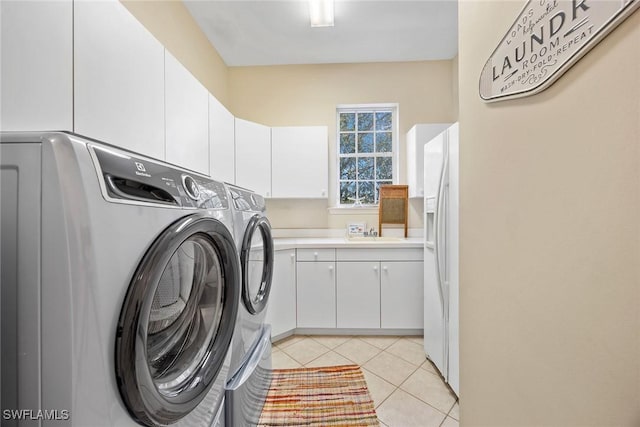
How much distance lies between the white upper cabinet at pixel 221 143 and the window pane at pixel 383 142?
174cm

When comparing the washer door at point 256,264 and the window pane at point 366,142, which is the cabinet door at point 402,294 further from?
the window pane at point 366,142

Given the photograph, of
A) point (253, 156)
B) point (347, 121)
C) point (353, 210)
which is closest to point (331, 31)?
point (347, 121)

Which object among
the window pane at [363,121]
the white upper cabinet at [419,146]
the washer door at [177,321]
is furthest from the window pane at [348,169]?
the washer door at [177,321]

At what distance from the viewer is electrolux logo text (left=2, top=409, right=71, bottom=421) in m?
0.45

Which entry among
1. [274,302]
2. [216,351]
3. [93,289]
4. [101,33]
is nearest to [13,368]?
[93,289]

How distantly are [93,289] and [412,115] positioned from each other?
3.22 meters

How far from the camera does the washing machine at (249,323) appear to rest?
41.4 inches

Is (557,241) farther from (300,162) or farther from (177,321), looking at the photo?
(300,162)

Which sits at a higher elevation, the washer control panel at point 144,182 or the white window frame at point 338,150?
the white window frame at point 338,150

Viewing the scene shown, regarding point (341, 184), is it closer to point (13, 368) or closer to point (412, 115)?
point (412, 115)

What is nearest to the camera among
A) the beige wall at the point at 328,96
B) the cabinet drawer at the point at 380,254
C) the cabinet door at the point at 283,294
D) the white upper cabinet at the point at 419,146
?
the cabinet door at the point at 283,294

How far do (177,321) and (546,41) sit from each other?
126 cm

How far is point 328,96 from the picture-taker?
9.93 ft

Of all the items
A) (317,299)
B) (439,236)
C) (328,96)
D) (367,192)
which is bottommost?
(317,299)
